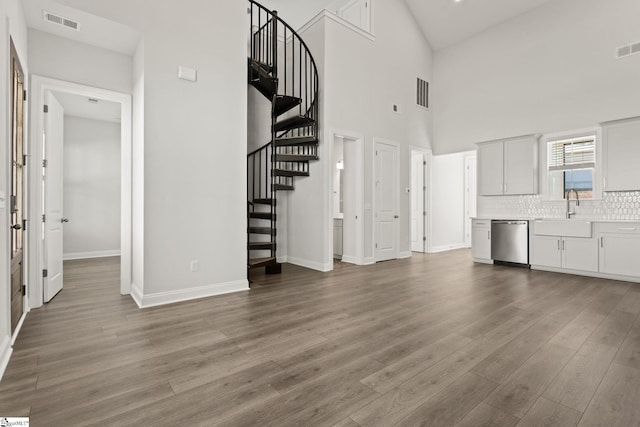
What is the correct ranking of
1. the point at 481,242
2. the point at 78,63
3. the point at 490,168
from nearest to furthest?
the point at 78,63 < the point at 481,242 < the point at 490,168

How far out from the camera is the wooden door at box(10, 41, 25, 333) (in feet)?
8.98

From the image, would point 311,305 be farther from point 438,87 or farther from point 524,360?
point 438,87

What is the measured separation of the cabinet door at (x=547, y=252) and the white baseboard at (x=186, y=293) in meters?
5.15

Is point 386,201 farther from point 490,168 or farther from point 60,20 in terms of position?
point 60,20

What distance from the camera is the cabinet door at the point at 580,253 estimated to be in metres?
5.07

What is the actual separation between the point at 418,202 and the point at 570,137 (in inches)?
128

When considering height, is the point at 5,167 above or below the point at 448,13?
below

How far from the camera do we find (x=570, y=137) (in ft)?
18.8

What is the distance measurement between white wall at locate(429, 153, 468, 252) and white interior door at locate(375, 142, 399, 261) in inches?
61.3

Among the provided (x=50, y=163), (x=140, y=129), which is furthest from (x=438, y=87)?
(x=50, y=163)

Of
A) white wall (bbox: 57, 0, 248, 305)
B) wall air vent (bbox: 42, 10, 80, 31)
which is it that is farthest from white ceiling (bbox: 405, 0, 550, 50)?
wall air vent (bbox: 42, 10, 80, 31)

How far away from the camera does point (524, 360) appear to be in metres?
2.28

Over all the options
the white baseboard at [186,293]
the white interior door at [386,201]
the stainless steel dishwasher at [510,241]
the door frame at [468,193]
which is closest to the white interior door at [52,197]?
the white baseboard at [186,293]

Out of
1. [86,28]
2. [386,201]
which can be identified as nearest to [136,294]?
[86,28]
